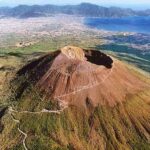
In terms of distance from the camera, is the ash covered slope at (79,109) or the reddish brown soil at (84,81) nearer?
the ash covered slope at (79,109)

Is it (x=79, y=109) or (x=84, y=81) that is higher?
(x=84, y=81)

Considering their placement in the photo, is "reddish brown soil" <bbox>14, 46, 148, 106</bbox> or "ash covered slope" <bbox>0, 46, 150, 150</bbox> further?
"reddish brown soil" <bbox>14, 46, 148, 106</bbox>

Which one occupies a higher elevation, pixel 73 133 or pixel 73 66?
pixel 73 66

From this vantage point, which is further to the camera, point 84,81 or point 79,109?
point 84,81

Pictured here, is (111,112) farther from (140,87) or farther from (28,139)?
(28,139)

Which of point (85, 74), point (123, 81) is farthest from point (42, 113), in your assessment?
point (123, 81)
